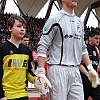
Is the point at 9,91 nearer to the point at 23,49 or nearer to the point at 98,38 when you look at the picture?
the point at 23,49

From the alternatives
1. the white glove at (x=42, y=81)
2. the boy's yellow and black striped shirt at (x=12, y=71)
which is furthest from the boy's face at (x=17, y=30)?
the white glove at (x=42, y=81)

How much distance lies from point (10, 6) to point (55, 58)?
30036 millimetres

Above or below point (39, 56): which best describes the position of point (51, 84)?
below

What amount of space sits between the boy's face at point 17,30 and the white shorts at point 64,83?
497 mm

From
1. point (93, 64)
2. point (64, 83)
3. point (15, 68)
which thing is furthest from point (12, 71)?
point (93, 64)

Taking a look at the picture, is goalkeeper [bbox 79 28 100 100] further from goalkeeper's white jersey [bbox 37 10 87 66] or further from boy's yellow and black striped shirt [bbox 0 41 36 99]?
boy's yellow and black striped shirt [bbox 0 41 36 99]

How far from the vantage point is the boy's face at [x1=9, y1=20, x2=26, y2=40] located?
124 inches

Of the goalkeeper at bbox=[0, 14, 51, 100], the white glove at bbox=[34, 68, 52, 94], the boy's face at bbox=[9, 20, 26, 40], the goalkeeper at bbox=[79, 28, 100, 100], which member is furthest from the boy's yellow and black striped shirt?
the goalkeeper at bbox=[79, 28, 100, 100]

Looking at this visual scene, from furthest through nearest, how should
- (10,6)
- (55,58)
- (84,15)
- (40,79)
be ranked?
(84,15), (10,6), (55,58), (40,79)

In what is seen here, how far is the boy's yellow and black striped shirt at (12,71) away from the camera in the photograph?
301cm

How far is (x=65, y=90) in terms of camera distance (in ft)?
10.0

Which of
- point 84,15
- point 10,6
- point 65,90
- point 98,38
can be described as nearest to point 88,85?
point 98,38

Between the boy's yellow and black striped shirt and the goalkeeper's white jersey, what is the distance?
10.2 inches

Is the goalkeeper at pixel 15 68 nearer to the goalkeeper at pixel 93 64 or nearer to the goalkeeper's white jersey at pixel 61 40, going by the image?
the goalkeeper's white jersey at pixel 61 40
